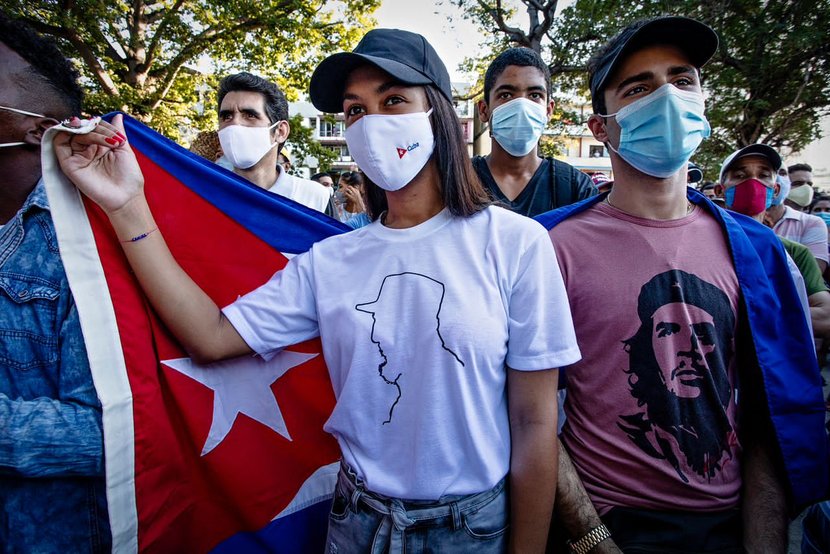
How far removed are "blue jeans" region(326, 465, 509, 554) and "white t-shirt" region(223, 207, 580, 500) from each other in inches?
1.6

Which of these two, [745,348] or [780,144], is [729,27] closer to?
[780,144]

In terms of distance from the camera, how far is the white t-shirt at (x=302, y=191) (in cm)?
376

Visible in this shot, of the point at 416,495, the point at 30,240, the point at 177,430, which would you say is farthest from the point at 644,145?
the point at 30,240

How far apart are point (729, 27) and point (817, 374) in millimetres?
11748

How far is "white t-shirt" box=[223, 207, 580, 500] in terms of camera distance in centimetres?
136

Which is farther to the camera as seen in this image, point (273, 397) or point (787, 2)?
point (787, 2)

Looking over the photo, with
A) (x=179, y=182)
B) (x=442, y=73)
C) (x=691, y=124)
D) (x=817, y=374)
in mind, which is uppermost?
(x=442, y=73)

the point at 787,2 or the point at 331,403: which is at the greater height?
the point at 787,2

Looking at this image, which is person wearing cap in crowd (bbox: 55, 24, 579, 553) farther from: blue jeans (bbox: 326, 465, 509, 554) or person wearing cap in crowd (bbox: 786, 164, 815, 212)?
person wearing cap in crowd (bbox: 786, 164, 815, 212)

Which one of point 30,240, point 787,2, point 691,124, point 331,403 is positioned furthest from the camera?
point 787,2

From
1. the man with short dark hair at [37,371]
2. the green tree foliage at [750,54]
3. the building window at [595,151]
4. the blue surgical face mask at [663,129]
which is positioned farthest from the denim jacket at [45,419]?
the building window at [595,151]

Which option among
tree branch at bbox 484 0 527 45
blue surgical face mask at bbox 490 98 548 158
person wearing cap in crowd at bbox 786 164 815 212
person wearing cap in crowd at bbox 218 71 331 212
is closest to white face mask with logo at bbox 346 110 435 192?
blue surgical face mask at bbox 490 98 548 158

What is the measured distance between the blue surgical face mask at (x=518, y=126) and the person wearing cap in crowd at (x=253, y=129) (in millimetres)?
1469

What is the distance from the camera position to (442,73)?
1687 mm
